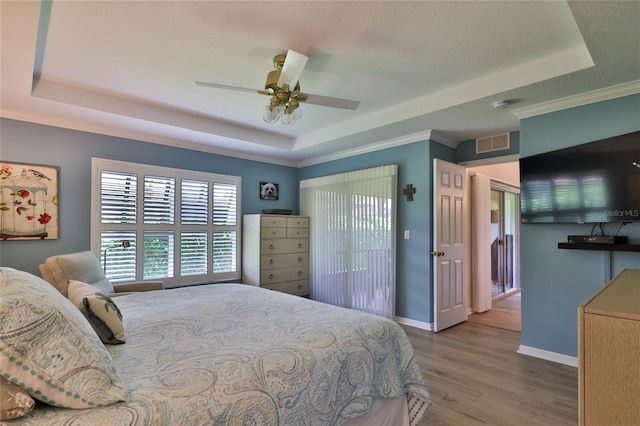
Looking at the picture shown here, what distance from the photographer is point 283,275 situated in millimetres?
4746

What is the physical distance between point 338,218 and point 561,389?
3056 mm

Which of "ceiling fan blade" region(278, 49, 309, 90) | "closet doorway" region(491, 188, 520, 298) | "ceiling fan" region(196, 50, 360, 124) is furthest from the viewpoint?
"closet doorway" region(491, 188, 520, 298)

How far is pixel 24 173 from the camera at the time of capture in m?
3.15

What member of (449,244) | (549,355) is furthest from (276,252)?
(549,355)

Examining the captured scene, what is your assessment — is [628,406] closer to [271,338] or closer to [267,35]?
[271,338]

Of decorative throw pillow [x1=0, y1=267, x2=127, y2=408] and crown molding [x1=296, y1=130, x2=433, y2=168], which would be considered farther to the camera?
crown molding [x1=296, y1=130, x2=433, y2=168]

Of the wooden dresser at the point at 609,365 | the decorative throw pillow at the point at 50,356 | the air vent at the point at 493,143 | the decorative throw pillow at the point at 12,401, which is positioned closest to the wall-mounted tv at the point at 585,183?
the air vent at the point at 493,143

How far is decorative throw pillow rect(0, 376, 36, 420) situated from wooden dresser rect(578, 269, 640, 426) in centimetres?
157

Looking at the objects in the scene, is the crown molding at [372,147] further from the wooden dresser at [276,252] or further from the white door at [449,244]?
the wooden dresser at [276,252]

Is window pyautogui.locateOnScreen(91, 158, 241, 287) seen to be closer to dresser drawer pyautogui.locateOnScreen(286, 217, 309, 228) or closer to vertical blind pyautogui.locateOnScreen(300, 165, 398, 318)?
dresser drawer pyautogui.locateOnScreen(286, 217, 309, 228)

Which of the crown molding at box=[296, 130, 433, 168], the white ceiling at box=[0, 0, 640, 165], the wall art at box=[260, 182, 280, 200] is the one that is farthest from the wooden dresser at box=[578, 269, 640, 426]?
the wall art at box=[260, 182, 280, 200]

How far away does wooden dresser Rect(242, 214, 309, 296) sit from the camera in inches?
178

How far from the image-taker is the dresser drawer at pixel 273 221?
179 inches

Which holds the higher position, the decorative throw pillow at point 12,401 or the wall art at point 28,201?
the wall art at point 28,201
